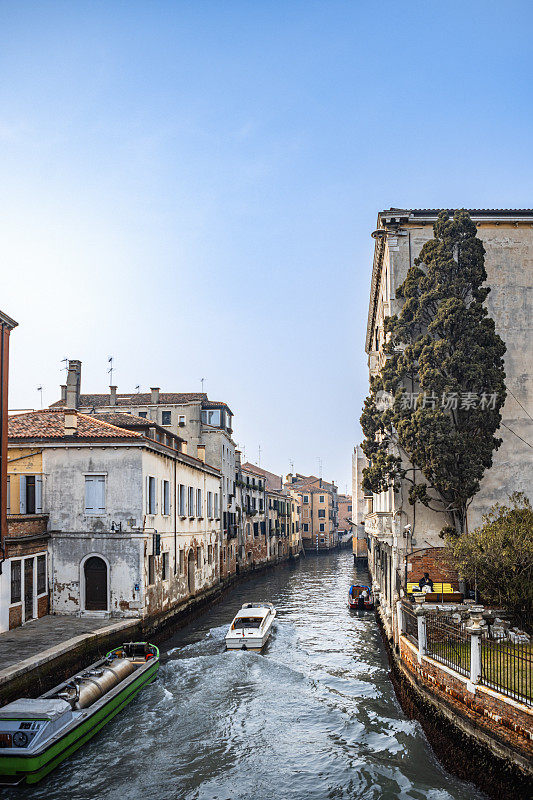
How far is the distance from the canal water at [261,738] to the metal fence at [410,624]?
1559mm

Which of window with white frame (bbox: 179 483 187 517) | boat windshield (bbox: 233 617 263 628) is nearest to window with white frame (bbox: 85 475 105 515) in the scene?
boat windshield (bbox: 233 617 263 628)

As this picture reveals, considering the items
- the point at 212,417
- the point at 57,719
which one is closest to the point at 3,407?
the point at 57,719

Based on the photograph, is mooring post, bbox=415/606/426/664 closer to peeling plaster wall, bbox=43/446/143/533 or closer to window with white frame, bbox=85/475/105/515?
peeling plaster wall, bbox=43/446/143/533

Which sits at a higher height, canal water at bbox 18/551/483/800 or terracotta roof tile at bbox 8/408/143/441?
terracotta roof tile at bbox 8/408/143/441

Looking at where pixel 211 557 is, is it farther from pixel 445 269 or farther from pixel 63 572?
pixel 445 269

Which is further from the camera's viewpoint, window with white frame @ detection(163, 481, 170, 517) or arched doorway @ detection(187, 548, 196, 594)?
arched doorway @ detection(187, 548, 196, 594)

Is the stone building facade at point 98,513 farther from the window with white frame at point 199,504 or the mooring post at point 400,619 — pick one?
the window with white frame at point 199,504

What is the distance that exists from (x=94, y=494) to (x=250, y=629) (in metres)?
6.44

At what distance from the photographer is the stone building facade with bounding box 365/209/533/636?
20.4 m

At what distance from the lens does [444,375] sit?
751 inches

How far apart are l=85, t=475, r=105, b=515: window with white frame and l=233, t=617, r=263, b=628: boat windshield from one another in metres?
5.73

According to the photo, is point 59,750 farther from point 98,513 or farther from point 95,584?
point 98,513

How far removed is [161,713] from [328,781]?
4.56 m

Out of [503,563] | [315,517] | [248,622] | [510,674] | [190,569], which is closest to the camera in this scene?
[510,674]
